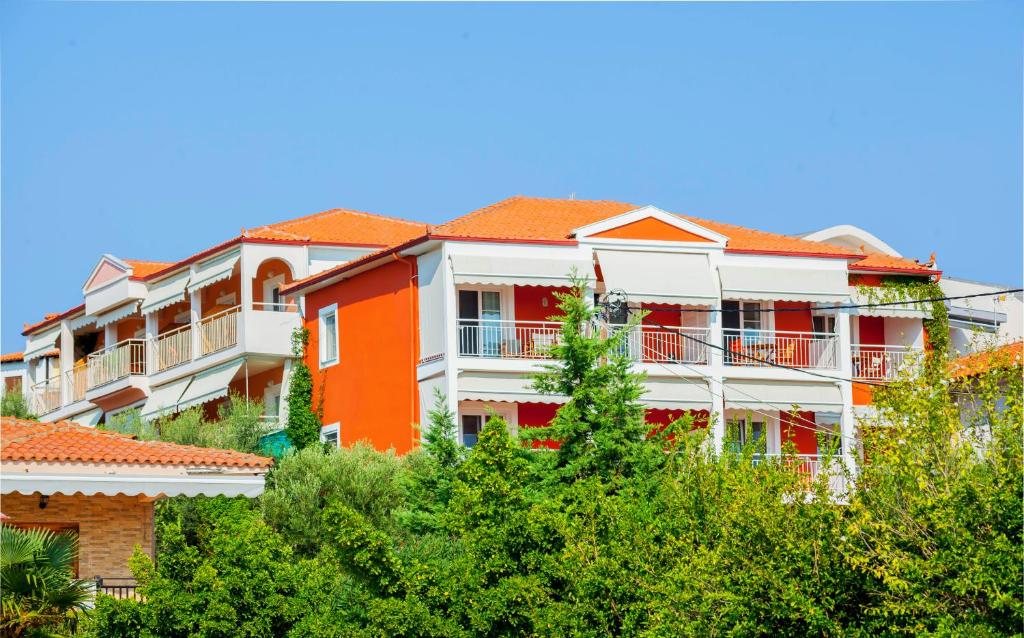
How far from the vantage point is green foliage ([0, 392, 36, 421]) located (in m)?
49.6

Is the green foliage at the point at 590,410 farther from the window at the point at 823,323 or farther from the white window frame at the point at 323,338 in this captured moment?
the window at the point at 823,323

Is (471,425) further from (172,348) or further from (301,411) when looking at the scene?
(172,348)

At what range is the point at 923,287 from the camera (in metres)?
43.5

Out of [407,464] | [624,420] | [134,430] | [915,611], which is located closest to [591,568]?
[915,611]

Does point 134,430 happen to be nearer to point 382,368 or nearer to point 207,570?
point 382,368

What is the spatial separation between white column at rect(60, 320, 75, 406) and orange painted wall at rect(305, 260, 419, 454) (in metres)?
13.0

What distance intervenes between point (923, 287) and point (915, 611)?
28.7 meters

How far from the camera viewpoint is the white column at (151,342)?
47244mm

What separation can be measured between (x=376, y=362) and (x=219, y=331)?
6.18m

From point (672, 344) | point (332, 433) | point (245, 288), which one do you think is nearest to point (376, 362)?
point (332, 433)

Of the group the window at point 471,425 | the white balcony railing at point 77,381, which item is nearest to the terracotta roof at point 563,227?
the window at point 471,425

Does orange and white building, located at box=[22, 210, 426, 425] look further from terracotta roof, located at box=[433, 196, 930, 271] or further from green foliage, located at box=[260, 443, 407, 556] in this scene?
green foliage, located at box=[260, 443, 407, 556]

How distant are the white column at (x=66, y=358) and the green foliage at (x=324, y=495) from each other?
59.9 ft

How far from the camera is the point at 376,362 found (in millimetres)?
40094
